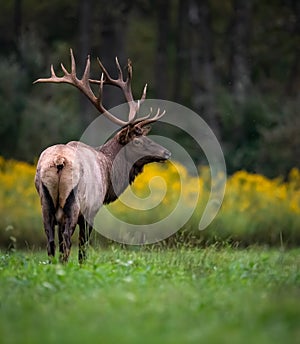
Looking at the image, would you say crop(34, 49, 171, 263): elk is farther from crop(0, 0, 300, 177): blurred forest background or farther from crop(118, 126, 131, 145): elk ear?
crop(0, 0, 300, 177): blurred forest background

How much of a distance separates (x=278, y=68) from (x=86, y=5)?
32.4 feet

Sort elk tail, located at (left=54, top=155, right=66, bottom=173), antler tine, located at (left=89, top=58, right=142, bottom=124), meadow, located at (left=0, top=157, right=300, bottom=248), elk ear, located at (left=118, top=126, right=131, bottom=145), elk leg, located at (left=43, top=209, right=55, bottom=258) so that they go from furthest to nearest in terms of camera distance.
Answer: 1. meadow, located at (left=0, top=157, right=300, bottom=248)
2. antler tine, located at (left=89, top=58, right=142, bottom=124)
3. elk ear, located at (left=118, top=126, right=131, bottom=145)
4. elk leg, located at (left=43, top=209, right=55, bottom=258)
5. elk tail, located at (left=54, top=155, right=66, bottom=173)

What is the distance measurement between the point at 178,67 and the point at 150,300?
32056 millimetres

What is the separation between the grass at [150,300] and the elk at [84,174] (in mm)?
475

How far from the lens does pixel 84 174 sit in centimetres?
1085

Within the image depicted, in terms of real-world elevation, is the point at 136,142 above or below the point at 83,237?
above

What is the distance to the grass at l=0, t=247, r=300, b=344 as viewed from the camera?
6.58 metres

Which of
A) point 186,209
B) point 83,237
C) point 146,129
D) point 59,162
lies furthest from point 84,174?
point 186,209

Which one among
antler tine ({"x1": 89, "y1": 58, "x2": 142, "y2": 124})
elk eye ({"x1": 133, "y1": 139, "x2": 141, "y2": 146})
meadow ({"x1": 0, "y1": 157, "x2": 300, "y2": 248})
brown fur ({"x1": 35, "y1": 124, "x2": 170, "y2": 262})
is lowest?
meadow ({"x1": 0, "y1": 157, "x2": 300, "y2": 248})

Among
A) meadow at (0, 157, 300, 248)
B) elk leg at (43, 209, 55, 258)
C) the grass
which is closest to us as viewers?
the grass

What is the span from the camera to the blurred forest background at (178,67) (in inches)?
997

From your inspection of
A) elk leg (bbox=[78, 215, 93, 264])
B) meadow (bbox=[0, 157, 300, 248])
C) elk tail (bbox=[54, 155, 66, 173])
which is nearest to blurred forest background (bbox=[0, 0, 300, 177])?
meadow (bbox=[0, 157, 300, 248])

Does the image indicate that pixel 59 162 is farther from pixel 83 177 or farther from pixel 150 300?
pixel 150 300

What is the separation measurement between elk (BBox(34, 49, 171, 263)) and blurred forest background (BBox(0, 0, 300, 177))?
1079cm
